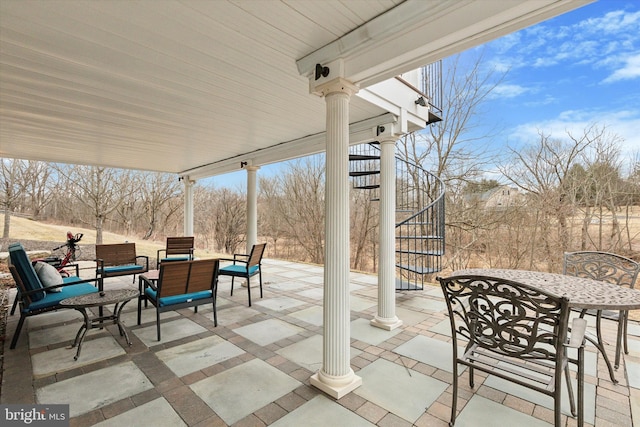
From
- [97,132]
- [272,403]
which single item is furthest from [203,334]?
[97,132]

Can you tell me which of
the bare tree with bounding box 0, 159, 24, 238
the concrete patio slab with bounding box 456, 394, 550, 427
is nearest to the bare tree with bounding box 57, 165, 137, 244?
the bare tree with bounding box 0, 159, 24, 238

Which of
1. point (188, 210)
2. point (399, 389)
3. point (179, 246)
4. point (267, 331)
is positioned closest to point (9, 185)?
point (188, 210)

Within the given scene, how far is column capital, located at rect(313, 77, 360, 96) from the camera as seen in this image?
2.17 metres

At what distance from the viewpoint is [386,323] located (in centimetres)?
330

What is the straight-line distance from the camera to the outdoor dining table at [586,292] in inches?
67.7

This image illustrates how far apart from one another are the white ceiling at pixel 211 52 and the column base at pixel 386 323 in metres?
2.36

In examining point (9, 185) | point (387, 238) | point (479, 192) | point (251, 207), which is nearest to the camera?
point (387, 238)

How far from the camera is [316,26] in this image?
189 cm

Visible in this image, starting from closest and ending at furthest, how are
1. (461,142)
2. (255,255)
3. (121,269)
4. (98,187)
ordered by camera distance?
(255,255) < (121,269) < (461,142) < (98,187)

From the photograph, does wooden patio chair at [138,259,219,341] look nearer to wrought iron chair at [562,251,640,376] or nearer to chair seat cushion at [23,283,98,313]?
chair seat cushion at [23,283,98,313]

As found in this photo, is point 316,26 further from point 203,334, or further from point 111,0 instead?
point 203,334

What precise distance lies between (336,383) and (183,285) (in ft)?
6.56

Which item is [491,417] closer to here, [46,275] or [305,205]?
[46,275]

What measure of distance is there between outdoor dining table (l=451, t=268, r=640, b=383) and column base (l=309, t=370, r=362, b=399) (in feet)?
3.66
